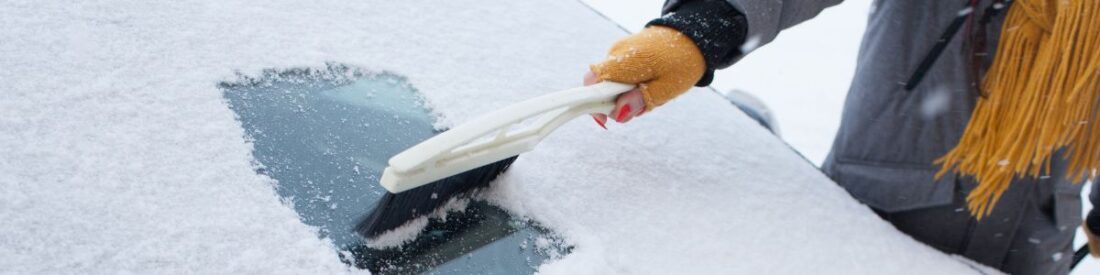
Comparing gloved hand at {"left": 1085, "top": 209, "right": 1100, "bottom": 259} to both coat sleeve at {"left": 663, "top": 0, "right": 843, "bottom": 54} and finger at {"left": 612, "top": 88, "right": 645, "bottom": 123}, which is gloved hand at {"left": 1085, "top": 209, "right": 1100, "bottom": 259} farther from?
finger at {"left": 612, "top": 88, "right": 645, "bottom": 123}

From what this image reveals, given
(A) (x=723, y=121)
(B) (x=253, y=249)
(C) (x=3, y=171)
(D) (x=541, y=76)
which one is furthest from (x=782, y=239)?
(C) (x=3, y=171)

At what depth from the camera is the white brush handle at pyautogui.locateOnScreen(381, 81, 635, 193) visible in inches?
27.2

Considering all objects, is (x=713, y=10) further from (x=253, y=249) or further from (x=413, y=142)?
(x=253, y=249)

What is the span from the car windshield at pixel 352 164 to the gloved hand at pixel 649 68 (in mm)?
176

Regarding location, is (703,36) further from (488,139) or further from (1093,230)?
(1093,230)

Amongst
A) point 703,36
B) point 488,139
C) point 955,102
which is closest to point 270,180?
point 488,139

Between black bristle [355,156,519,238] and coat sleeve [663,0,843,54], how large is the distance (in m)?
0.34

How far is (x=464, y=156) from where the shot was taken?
742 mm

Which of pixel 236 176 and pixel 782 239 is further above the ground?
pixel 236 176

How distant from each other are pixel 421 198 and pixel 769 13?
1.59ft

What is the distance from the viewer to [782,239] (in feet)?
3.04

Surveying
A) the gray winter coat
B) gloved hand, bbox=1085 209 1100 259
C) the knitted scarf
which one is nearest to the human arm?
the gray winter coat

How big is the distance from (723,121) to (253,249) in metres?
0.72

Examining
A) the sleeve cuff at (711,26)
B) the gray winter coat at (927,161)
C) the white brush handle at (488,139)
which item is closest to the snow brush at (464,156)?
the white brush handle at (488,139)
